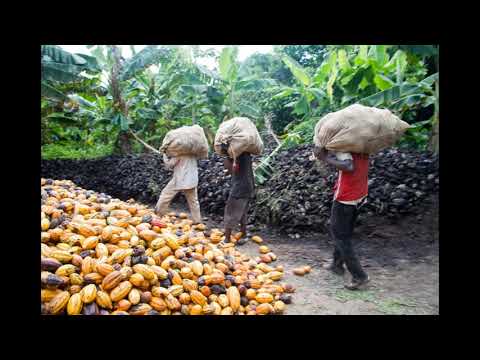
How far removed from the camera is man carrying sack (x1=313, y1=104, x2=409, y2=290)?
116 inches

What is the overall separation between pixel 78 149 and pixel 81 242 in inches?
344

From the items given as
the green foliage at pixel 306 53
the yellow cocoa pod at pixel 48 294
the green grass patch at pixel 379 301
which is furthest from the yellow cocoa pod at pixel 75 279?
the green foliage at pixel 306 53

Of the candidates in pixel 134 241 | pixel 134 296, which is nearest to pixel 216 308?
pixel 134 296

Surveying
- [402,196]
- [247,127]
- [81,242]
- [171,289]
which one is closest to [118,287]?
[171,289]

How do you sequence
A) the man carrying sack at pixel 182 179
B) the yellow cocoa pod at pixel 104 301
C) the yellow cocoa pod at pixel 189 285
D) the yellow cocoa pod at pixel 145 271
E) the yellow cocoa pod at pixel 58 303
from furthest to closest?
the man carrying sack at pixel 182 179
the yellow cocoa pod at pixel 189 285
the yellow cocoa pod at pixel 145 271
the yellow cocoa pod at pixel 104 301
the yellow cocoa pod at pixel 58 303

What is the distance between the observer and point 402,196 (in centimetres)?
460

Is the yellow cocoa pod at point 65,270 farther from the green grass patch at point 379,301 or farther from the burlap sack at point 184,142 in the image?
the burlap sack at point 184,142

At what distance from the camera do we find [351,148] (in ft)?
9.76

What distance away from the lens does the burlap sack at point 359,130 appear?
9.62 ft

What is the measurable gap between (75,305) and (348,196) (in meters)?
2.40

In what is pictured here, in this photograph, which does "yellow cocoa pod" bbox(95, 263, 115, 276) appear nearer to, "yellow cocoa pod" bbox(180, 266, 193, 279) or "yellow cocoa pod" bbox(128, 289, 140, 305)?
"yellow cocoa pod" bbox(128, 289, 140, 305)

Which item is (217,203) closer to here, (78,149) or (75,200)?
(75,200)

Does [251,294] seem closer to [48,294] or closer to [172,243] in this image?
[172,243]

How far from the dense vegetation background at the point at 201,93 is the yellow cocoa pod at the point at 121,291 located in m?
4.13
